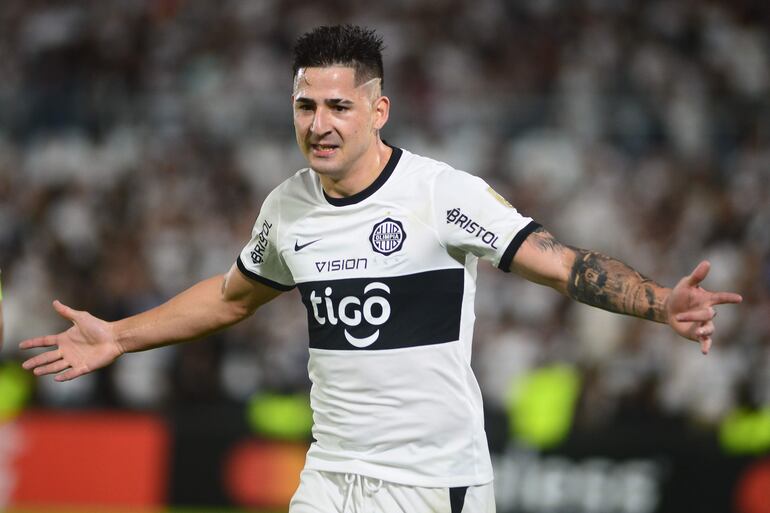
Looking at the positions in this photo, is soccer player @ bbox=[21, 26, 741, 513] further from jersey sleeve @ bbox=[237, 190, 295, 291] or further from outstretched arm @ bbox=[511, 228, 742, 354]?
jersey sleeve @ bbox=[237, 190, 295, 291]

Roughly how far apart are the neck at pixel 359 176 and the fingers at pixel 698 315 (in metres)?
1.30

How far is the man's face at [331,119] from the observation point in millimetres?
4633

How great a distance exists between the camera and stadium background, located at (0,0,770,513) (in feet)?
29.7

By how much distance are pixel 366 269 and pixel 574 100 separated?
8095mm

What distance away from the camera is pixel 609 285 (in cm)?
432

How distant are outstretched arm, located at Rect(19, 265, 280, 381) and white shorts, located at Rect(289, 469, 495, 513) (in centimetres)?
88

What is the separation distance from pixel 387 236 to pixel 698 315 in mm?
1158

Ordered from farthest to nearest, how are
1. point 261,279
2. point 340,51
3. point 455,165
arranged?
point 455,165
point 261,279
point 340,51

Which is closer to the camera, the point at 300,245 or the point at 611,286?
the point at 611,286

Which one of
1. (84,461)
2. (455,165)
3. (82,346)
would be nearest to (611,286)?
(82,346)

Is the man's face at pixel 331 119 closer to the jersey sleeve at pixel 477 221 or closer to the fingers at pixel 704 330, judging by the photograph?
the jersey sleeve at pixel 477 221

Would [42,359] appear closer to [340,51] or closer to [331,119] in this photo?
[331,119]

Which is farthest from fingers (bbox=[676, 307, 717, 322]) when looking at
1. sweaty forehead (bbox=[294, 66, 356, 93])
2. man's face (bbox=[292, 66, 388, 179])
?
sweaty forehead (bbox=[294, 66, 356, 93])

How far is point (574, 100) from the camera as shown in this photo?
40.4 ft
